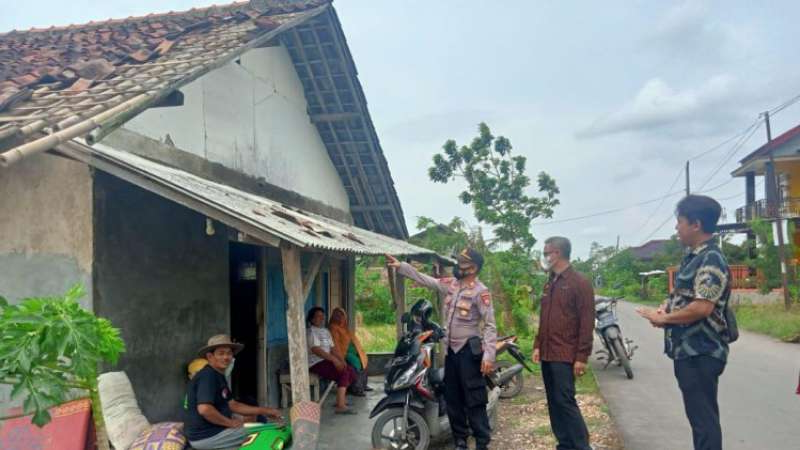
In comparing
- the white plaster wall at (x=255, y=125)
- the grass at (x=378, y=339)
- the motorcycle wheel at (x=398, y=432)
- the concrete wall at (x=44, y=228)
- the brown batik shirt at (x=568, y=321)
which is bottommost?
the grass at (x=378, y=339)

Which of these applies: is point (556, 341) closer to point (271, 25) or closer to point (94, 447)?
point (94, 447)

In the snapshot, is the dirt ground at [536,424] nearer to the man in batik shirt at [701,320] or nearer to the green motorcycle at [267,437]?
the green motorcycle at [267,437]

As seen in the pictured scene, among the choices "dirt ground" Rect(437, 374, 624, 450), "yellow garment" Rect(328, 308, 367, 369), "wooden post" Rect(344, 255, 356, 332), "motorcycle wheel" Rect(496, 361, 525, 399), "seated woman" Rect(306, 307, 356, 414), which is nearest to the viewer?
"dirt ground" Rect(437, 374, 624, 450)

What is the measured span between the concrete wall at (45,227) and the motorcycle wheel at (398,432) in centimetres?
257

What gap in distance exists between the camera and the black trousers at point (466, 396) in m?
5.29

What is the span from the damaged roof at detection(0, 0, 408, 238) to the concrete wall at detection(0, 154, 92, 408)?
0.41 m

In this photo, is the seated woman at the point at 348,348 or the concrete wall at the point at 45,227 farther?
the seated woman at the point at 348,348

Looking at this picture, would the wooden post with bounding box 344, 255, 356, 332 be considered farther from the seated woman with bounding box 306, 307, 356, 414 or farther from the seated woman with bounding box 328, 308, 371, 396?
the seated woman with bounding box 306, 307, 356, 414

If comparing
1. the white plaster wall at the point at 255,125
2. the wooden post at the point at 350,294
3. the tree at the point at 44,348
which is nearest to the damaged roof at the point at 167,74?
the white plaster wall at the point at 255,125

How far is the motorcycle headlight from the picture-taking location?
17.9 feet

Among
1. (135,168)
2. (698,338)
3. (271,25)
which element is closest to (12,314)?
(135,168)

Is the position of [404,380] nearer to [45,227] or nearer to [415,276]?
[415,276]

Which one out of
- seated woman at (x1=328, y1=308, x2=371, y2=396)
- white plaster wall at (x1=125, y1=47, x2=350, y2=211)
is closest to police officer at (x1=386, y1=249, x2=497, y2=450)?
seated woman at (x1=328, y1=308, x2=371, y2=396)

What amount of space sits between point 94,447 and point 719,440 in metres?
3.95
